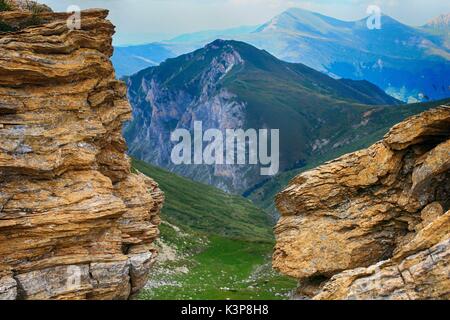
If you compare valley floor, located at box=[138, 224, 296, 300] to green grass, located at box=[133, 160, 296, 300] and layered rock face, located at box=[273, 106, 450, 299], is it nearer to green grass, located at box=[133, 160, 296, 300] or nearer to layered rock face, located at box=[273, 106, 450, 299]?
green grass, located at box=[133, 160, 296, 300]

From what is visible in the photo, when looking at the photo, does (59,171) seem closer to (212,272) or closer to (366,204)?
(366,204)

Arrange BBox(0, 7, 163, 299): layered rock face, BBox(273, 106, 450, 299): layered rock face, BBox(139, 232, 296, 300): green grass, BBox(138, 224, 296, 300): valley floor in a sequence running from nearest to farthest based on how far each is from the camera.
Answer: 1. BBox(273, 106, 450, 299): layered rock face
2. BBox(0, 7, 163, 299): layered rock face
3. BBox(139, 232, 296, 300): green grass
4. BBox(138, 224, 296, 300): valley floor

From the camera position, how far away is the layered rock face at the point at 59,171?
36031mm

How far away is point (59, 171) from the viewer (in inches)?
1523

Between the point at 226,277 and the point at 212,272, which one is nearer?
the point at 226,277

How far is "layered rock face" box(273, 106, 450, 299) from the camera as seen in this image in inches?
1280

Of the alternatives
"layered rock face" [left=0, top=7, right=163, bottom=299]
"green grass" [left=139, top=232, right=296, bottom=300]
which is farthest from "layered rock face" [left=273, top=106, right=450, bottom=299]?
"green grass" [left=139, top=232, right=296, bottom=300]

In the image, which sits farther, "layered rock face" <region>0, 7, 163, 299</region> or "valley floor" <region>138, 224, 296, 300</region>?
"valley floor" <region>138, 224, 296, 300</region>

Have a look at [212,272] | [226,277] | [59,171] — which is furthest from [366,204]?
[212,272]

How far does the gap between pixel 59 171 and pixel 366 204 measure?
2351cm

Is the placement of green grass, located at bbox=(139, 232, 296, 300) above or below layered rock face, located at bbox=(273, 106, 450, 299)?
below

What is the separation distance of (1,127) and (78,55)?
400 inches

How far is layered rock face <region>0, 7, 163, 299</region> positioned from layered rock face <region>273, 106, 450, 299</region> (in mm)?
14201

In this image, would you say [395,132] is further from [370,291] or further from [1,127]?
[1,127]
